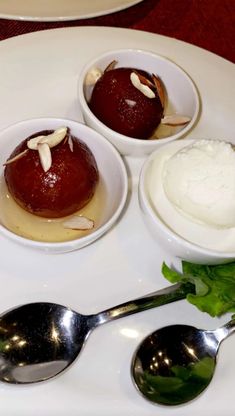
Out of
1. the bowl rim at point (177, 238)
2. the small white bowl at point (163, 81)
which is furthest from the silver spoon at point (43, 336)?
the small white bowl at point (163, 81)


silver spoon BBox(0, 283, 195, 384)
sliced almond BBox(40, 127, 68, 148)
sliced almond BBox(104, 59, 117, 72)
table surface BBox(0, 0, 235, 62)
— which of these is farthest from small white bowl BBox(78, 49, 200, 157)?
silver spoon BBox(0, 283, 195, 384)

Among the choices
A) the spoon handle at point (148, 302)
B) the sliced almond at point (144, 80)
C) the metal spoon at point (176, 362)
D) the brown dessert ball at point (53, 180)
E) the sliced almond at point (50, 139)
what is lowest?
the metal spoon at point (176, 362)

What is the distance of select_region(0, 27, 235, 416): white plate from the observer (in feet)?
2.72

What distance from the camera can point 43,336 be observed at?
875 millimetres

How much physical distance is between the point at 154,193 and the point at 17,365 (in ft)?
1.24

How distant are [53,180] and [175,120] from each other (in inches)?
13.4

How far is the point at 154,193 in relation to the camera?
3.34 ft

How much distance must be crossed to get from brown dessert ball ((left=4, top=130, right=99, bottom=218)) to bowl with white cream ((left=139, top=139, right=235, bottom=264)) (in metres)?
0.11

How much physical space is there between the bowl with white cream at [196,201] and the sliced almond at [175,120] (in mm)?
182

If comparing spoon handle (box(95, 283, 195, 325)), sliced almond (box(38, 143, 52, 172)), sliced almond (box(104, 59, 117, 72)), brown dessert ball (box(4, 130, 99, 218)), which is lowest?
spoon handle (box(95, 283, 195, 325))

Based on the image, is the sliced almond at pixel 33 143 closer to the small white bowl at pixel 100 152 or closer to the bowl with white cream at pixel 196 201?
the small white bowl at pixel 100 152

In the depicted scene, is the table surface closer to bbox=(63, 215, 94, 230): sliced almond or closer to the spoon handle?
bbox=(63, 215, 94, 230): sliced almond

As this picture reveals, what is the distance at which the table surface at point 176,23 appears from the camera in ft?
4.60

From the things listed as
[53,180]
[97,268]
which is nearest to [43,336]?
[97,268]
